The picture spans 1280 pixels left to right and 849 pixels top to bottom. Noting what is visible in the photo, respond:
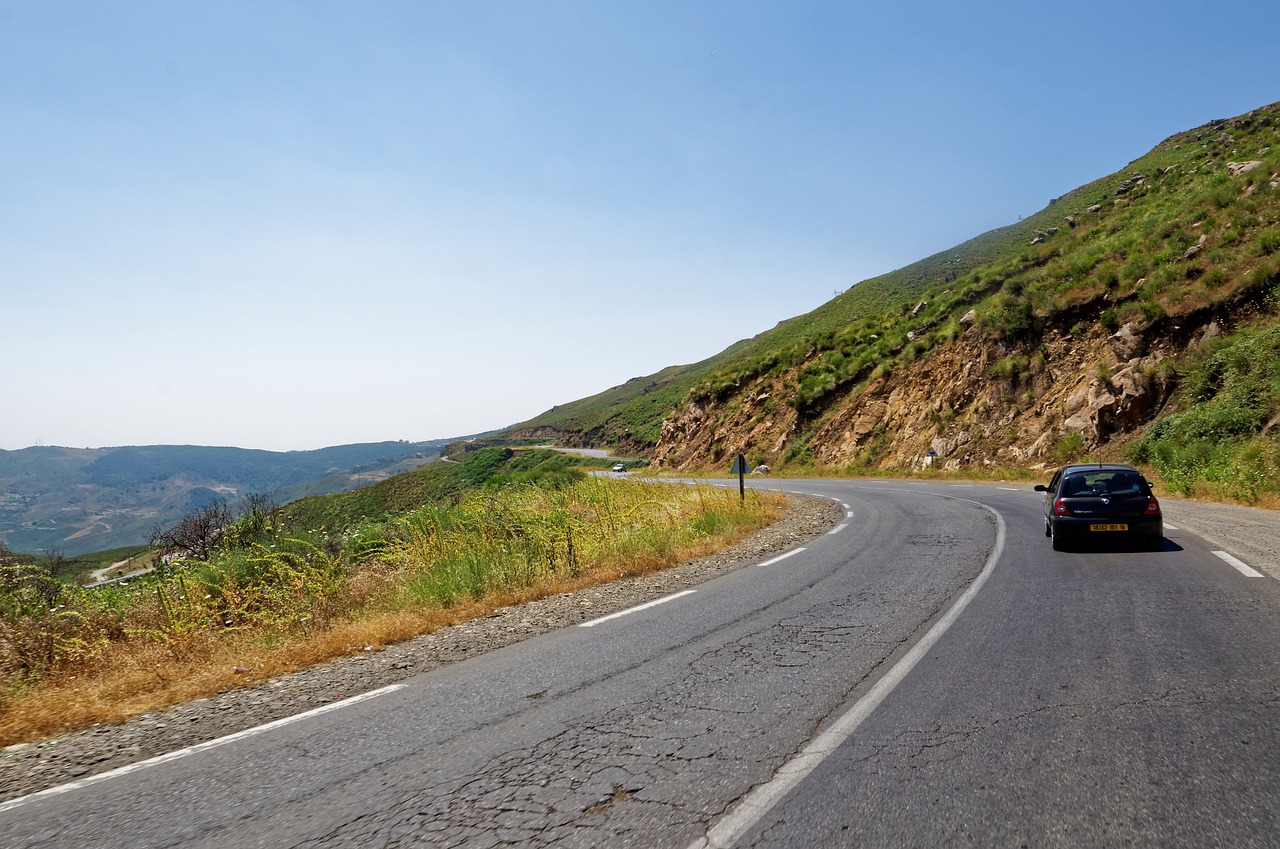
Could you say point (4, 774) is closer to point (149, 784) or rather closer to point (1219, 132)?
point (149, 784)

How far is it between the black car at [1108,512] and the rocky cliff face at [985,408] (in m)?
17.9

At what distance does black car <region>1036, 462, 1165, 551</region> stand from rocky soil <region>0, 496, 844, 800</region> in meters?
5.70

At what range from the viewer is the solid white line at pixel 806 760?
3.17m

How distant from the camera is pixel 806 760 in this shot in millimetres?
3875

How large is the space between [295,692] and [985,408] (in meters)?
34.3

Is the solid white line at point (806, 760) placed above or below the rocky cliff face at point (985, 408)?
below

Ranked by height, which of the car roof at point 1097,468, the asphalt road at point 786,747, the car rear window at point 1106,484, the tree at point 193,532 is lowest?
the asphalt road at point 786,747

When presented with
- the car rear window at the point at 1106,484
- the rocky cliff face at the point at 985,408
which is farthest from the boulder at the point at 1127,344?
the car rear window at the point at 1106,484

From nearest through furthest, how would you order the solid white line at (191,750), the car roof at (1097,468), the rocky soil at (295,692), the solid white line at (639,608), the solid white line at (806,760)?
the solid white line at (806,760) < the solid white line at (191,750) < the rocky soil at (295,692) < the solid white line at (639,608) < the car roof at (1097,468)

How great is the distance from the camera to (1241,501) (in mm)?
16422

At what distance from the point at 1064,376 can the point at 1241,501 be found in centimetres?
1572

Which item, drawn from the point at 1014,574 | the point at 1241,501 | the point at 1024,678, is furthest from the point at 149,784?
the point at 1241,501

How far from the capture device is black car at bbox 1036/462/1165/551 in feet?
34.9

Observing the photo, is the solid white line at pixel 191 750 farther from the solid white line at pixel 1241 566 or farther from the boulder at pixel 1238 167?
the boulder at pixel 1238 167
